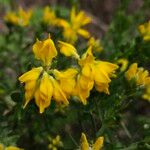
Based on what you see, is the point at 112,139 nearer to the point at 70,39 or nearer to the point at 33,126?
the point at 33,126

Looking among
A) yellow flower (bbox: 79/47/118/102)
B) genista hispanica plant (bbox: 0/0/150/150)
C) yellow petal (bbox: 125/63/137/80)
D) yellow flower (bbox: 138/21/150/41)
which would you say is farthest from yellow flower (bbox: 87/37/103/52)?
yellow flower (bbox: 79/47/118/102)

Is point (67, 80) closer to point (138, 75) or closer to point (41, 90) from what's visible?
point (41, 90)

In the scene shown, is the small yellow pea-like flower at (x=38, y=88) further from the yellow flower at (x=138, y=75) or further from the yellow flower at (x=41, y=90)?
the yellow flower at (x=138, y=75)

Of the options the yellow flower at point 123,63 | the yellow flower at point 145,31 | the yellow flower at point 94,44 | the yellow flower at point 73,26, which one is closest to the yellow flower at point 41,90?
the yellow flower at point 94,44

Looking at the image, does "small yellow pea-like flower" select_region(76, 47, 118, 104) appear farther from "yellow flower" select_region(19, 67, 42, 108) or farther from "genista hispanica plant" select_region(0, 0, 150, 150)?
"yellow flower" select_region(19, 67, 42, 108)

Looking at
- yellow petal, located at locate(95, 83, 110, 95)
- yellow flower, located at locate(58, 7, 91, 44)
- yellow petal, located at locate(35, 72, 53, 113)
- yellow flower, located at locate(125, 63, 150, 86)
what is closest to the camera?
yellow petal, located at locate(35, 72, 53, 113)

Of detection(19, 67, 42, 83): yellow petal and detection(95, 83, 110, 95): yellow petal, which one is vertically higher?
detection(19, 67, 42, 83): yellow petal

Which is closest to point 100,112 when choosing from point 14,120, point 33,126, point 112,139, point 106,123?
point 106,123

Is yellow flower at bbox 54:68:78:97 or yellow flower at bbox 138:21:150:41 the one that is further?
yellow flower at bbox 138:21:150:41

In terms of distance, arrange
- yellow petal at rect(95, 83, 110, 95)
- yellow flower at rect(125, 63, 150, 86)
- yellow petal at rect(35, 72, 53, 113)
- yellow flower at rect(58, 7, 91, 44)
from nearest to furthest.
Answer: yellow petal at rect(35, 72, 53, 113), yellow petal at rect(95, 83, 110, 95), yellow flower at rect(125, 63, 150, 86), yellow flower at rect(58, 7, 91, 44)

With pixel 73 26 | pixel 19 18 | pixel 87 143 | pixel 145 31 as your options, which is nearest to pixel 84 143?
pixel 87 143
